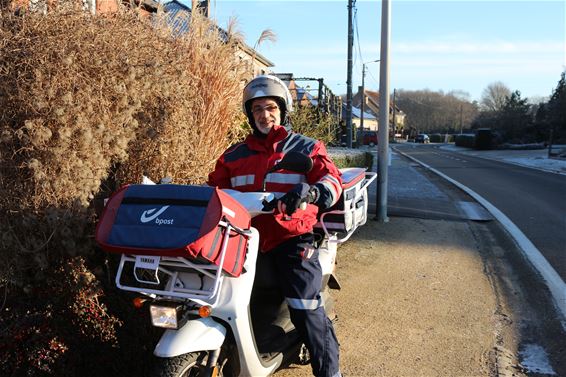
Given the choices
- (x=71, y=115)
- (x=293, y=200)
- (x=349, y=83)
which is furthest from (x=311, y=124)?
(x=349, y=83)

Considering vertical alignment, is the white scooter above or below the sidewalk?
above

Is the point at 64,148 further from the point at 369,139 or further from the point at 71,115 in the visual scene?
the point at 369,139

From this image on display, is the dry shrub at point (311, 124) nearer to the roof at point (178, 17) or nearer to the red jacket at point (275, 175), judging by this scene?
the roof at point (178, 17)

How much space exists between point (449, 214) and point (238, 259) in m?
8.24

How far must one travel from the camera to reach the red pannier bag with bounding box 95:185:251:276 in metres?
2.39

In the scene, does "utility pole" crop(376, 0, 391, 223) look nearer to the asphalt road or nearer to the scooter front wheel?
the asphalt road

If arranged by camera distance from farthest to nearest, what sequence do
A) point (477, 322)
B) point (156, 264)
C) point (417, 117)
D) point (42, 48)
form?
point (417, 117) < point (477, 322) < point (42, 48) < point (156, 264)

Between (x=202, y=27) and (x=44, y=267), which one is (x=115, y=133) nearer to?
(x=44, y=267)

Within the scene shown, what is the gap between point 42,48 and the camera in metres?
3.12

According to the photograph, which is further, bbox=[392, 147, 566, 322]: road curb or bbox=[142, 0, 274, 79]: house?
bbox=[392, 147, 566, 322]: road curb

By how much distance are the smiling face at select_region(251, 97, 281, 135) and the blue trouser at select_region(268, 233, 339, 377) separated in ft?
2.55

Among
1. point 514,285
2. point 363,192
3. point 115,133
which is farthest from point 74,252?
point 514,285

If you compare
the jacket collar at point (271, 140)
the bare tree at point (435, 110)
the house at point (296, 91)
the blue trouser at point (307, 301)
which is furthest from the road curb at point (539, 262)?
the bare tree at point (435, 110)

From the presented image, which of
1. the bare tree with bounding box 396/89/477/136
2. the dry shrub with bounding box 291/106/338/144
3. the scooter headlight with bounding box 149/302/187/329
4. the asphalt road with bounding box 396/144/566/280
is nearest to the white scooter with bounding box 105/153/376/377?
the scooter headlight with bounding box 149/302/187/329
